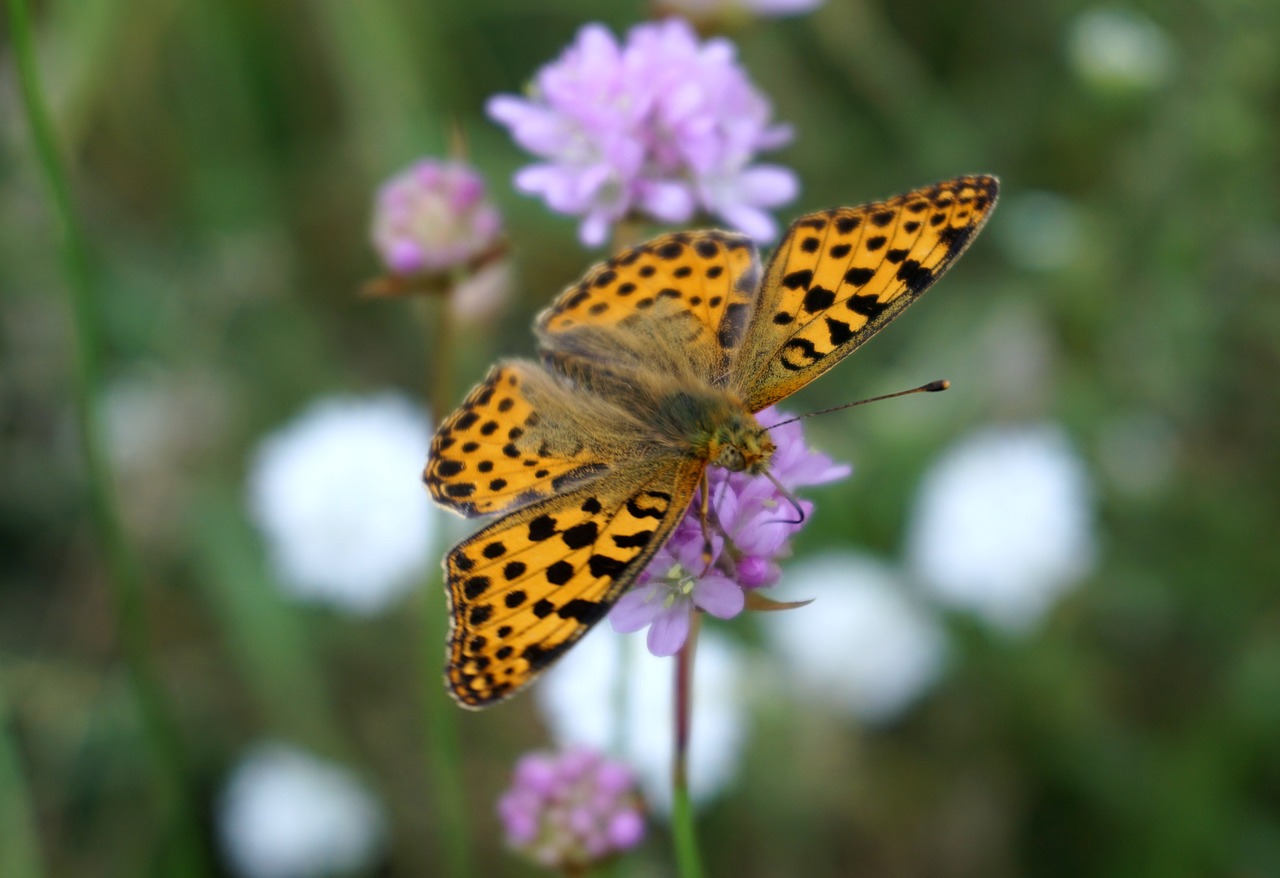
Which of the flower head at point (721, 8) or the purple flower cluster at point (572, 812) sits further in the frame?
the flower head at point (721, 8)

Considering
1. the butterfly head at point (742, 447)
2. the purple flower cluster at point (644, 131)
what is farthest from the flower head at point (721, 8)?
the butterfly head at point (742, 447)

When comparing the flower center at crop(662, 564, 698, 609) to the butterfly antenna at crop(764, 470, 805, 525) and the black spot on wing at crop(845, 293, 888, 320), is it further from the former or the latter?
the black spot on wing at crop(845, 293, 888, 320)

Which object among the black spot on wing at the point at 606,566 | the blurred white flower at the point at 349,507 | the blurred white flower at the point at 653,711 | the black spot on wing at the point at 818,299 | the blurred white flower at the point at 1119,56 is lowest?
the blurred white flower at the point at 653,711

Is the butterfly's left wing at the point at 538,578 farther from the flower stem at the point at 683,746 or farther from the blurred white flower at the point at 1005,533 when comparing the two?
the blurred white flower at the point at 1005,533

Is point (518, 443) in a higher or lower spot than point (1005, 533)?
higher

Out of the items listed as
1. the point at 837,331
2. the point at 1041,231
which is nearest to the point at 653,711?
the point at 837,331

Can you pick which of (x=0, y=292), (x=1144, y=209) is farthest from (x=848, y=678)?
(x=0, y=292)

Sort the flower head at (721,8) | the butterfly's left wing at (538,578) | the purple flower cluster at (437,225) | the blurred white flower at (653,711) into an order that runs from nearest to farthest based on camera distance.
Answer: the butterfly's left wing at (538,578) → the purple flower cluster at (437,225) → the flower head at (721,8) → the blurred white flower at (653,711)

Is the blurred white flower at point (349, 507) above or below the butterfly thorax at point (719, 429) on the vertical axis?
below

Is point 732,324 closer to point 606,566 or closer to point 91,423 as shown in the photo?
point 606,566
